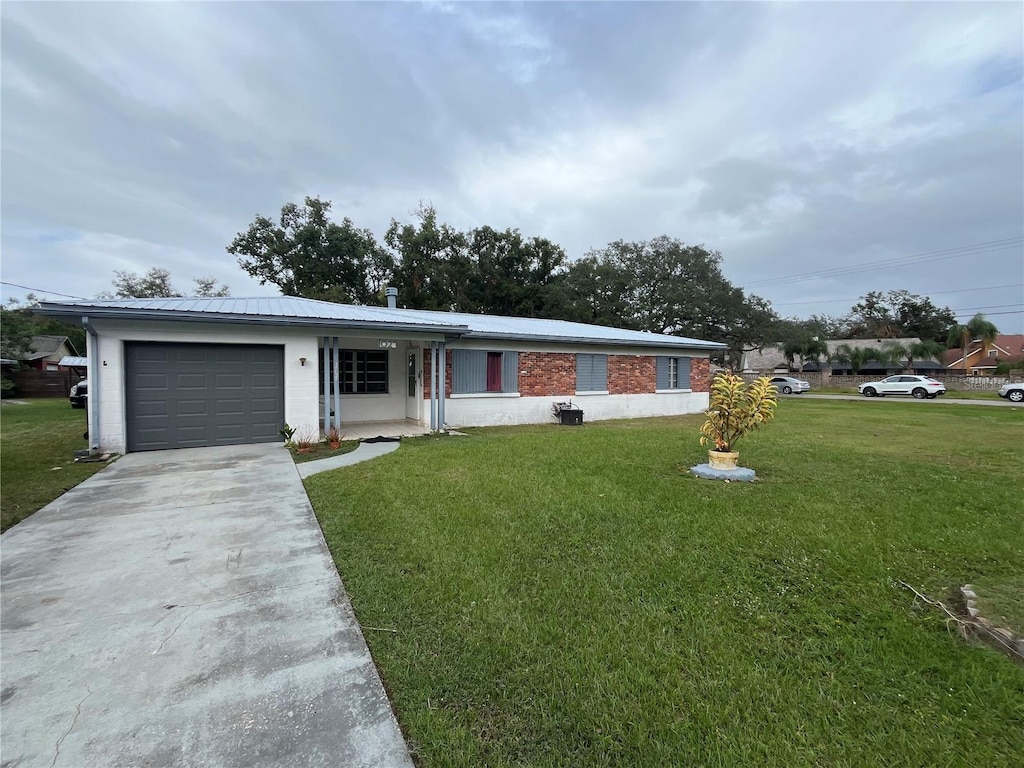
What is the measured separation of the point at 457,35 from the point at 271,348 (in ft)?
29.1

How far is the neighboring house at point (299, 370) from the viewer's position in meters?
8.39

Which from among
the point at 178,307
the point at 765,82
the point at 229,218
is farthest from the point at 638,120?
the point at 229,218

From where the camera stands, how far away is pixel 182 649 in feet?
8.68

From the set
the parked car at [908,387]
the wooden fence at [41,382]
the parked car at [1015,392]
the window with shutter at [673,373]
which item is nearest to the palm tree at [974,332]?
the parked car at [908,387]

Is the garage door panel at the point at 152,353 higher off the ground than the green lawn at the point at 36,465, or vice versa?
the garage door panel at the point at 152,353

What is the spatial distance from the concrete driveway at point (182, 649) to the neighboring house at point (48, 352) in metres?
32.7

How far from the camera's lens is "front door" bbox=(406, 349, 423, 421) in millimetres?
12508

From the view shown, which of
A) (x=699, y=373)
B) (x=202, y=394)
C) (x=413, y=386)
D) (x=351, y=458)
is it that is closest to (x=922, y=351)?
(x=699, y=373)

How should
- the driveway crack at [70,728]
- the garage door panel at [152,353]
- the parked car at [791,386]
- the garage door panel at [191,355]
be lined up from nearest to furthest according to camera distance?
the driveway crack at [70,728] → the garage door panel at [152,353] → the garage door panel at [191,355] → the parked car at [791,386]

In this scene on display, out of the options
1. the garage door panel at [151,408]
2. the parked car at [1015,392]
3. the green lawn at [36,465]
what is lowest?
the green lawn at [36,465]

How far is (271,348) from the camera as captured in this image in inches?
376

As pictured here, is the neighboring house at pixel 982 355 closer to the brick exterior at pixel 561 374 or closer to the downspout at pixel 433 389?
the brick exterior at pixel 561 374

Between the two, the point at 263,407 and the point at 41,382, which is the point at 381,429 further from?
the point at 41,382

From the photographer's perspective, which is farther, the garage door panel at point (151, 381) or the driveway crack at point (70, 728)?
the garage door panel at point (151, 381)
